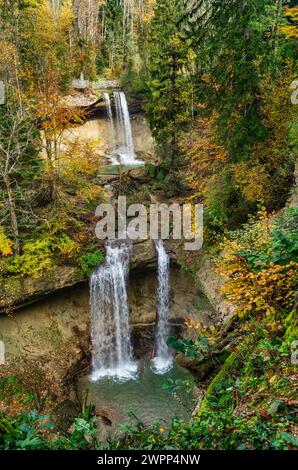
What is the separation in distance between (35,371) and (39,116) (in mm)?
10641

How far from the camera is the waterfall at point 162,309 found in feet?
50.1

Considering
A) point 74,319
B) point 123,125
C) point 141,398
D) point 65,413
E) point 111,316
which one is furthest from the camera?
point 123,125

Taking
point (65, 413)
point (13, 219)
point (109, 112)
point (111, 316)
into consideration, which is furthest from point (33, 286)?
point (109, 112)

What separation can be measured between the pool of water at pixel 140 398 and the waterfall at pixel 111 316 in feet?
3.13

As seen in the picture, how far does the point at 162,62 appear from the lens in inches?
700

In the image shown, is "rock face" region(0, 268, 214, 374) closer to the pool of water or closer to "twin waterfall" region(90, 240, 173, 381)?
"twin waterfall" region(90, 240, 173, 381)

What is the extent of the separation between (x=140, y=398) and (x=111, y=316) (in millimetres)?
4041

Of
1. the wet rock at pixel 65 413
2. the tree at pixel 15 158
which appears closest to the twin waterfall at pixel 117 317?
the wet rock at pixel 65 413

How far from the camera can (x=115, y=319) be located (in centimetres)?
1553

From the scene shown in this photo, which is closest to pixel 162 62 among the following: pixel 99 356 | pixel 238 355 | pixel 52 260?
pixel 52 260

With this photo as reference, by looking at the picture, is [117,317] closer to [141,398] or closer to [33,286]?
[141,398]

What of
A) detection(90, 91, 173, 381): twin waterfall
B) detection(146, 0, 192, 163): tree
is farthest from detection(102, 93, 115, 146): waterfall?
detection(90, 91, 173, 381): twin waterfall

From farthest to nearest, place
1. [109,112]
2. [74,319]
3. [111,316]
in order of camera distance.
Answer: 1. [109,112]
2. [111,316]
3. [74,319]

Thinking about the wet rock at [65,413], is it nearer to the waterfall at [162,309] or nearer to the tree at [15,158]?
the waterfall at [162,309]
